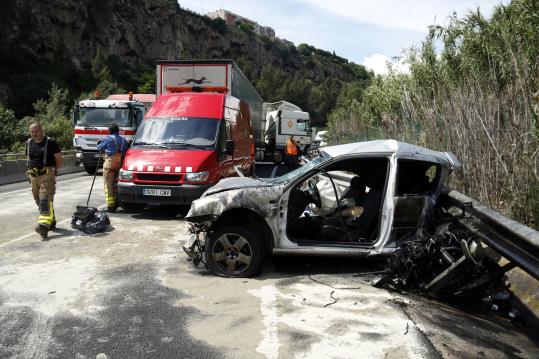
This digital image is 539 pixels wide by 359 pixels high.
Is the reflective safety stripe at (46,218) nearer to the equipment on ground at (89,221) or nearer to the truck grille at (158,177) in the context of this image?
the equipment on ground at (89,221)

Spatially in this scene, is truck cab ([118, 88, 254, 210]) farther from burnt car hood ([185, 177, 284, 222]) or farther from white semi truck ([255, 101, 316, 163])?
white semi truck ([255, 101, 316, 163])

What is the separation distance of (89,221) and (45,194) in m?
0.79

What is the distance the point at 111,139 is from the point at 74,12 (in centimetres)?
5544

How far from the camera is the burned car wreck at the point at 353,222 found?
5.12 meters

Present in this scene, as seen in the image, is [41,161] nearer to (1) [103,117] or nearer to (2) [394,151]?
(2) [394,151]

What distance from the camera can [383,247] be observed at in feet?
17.8

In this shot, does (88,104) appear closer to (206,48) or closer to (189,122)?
(189,122)

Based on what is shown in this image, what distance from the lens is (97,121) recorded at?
1777 cm

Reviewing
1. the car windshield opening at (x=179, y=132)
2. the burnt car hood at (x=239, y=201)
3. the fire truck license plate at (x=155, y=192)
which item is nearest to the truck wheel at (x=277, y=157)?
the car windshield opening at (x=179, y=132)

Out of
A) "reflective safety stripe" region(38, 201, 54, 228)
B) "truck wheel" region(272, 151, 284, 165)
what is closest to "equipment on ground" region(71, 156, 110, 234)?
"reflective safety stripe" region(38, 201, 54, 228)

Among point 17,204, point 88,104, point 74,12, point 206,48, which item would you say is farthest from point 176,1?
point 17,204

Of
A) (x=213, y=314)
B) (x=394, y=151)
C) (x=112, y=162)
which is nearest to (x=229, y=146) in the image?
(x=112, y=162)

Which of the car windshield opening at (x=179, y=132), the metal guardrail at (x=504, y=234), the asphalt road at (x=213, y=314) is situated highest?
the car windshield opening at (x=179, y=132)

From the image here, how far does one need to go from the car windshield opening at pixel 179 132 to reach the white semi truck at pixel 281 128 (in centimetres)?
A: 1866
